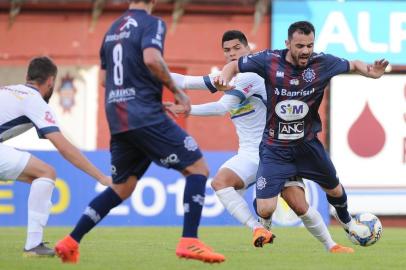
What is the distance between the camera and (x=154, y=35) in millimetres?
8109

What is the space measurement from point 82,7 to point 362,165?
6695 millimetres

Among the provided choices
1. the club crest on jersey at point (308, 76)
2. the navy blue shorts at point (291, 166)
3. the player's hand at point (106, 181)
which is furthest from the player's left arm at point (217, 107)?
the player's hand at point (106, 181)

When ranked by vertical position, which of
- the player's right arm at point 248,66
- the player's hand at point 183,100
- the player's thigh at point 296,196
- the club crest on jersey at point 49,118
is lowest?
the player's thigh at point 296,196

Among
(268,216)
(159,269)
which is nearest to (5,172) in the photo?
(159,269)

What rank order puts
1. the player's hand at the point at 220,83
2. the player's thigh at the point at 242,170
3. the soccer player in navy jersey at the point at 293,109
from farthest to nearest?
the player's thigh at the point at 242,170, the soccer player in navy jersey at the point at 293,109, the player's hand at the point at 220,83

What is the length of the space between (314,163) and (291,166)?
22cm

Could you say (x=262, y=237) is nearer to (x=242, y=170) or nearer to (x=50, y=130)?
(x=242, y=170)

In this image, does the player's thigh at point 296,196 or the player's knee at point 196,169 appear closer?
the player's knee at point 196,169

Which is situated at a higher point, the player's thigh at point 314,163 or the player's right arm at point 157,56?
the player's right arm at point 157,56

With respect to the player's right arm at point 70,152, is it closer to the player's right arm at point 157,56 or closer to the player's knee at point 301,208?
the player's right arm at point 157,56

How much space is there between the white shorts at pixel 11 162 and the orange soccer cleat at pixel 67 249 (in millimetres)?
1163

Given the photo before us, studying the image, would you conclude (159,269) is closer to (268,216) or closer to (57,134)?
(57,134)

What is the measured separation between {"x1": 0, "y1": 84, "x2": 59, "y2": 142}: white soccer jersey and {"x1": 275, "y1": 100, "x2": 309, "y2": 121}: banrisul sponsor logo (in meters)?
2.18

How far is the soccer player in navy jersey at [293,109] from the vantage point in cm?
988
